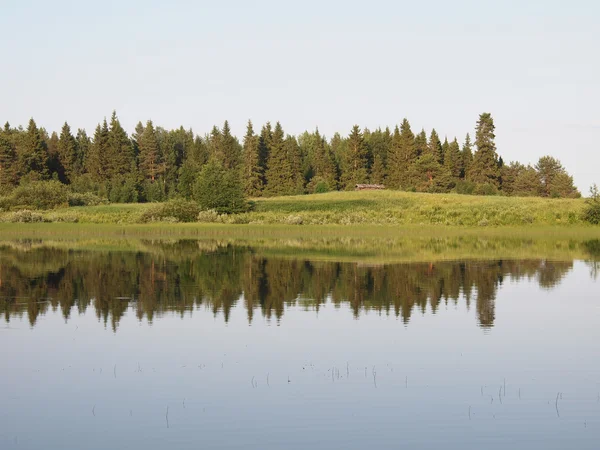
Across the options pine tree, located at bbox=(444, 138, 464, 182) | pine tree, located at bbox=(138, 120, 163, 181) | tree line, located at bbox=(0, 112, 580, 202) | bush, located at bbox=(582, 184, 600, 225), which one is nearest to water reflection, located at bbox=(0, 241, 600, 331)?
bush, located at bbox=(582, 184, 600, 225)

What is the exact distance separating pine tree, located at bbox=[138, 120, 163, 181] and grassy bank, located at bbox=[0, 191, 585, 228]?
153 feet

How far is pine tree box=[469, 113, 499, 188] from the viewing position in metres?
147

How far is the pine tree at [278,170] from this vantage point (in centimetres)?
14525

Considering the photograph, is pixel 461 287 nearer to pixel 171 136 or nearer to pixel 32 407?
pixel 32 407

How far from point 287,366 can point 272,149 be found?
420 ft

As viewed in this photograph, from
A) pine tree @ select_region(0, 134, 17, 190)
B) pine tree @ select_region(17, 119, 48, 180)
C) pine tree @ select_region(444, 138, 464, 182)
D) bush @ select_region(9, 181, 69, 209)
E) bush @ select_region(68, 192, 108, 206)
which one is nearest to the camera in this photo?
bush @ select_region(9, 181, 69, 209)

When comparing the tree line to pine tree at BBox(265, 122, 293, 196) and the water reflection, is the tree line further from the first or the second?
the water reflection

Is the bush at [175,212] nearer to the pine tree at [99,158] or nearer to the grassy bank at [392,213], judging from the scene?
the grassy bank at [392,213]

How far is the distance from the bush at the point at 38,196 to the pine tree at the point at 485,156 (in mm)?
73187

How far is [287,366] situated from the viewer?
1975cm

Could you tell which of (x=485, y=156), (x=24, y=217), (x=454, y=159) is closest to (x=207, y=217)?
(x=24, y=217)

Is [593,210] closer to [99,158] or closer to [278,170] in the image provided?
[278,170]

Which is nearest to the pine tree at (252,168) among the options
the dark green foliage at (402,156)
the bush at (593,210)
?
the dark green foliage at (402,156)

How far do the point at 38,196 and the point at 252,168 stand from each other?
47.1 meters
